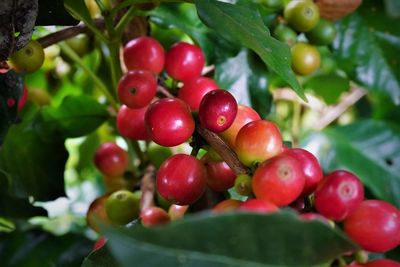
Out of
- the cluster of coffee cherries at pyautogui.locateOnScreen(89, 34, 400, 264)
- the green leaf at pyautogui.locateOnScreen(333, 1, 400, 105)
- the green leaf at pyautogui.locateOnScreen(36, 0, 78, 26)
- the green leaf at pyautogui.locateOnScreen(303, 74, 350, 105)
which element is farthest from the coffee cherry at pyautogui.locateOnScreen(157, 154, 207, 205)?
the green leaf at pyautogui.locateOnScreen(303, 74, 350, 105)

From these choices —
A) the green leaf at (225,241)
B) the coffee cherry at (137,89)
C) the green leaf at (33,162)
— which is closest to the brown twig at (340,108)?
the green leaf at (33,162)

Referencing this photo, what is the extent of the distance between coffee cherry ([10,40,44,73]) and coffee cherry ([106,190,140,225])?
0.61 feet

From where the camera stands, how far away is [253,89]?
0.80 metres

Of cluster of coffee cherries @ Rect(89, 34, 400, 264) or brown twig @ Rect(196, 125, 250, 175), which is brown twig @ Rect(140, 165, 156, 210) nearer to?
cluster of coffee cherries @ Rect(89, 34, 400, 264)

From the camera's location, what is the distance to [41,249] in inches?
32.0

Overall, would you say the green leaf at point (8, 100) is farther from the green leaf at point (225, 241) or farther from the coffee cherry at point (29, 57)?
the green leaf at point (225, 241)

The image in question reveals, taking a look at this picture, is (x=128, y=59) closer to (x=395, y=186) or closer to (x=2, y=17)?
(x=2, y=17)

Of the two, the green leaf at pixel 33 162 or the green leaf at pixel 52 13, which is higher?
the green leaf at pixel 52 13

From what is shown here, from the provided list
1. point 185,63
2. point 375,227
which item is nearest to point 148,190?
point 185,63

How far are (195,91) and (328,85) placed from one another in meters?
0.70

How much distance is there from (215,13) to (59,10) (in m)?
0.16

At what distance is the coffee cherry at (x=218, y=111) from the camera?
453 millimetres

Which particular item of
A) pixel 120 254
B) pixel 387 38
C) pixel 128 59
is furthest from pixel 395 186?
pixel 120 254

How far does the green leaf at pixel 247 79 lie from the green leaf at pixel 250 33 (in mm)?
268
